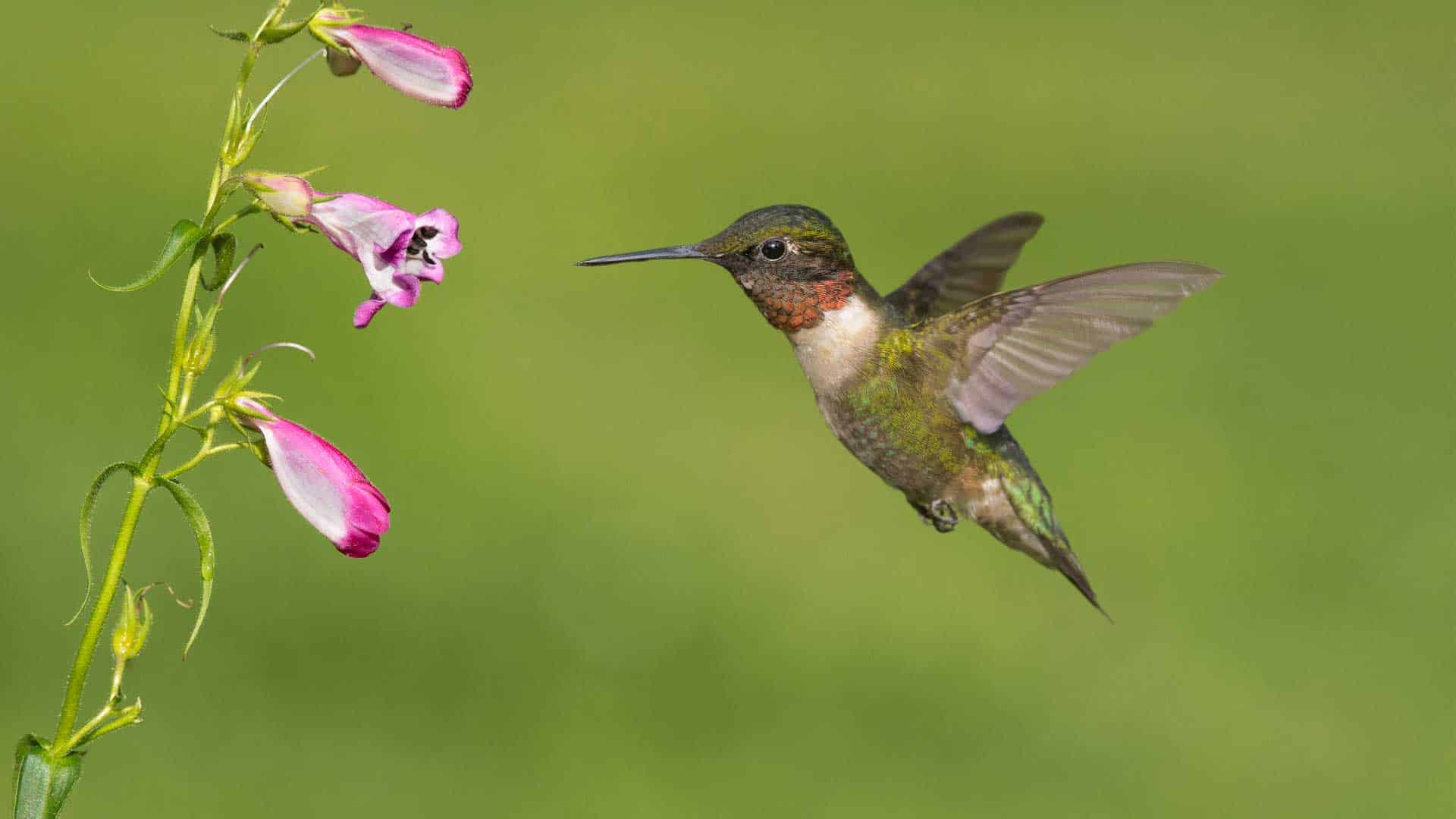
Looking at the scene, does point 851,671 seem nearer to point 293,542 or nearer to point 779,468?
point 779,468

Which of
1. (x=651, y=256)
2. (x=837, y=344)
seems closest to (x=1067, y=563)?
(x=837, y=344)

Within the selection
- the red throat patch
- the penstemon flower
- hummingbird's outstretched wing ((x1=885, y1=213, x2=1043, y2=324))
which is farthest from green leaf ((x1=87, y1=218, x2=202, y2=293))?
hummingbird's outstretched wing ((x1=885, y1=213, x2=1043, y2=324))

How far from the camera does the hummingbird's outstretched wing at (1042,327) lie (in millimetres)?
2422

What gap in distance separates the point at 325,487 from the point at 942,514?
1392 millimetres

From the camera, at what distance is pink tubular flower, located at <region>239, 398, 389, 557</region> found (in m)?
1.93

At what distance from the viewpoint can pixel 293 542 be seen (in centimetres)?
743

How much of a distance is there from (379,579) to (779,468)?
217cm

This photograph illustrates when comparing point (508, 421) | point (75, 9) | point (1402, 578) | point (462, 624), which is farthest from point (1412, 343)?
point (75, 9)

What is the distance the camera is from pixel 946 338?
2.81 metres

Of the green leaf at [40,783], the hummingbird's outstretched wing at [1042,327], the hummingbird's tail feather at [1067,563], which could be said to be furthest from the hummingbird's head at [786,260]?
the green leaf at [40,783]

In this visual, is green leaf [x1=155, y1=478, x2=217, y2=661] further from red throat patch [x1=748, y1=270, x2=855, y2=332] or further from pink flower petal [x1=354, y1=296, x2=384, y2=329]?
red throat patch [x1=748, y1=270, x2=855, y2=332]

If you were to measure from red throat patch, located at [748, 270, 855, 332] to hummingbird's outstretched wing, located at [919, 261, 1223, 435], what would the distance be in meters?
0.24

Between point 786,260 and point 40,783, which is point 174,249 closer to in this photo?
point 40,783

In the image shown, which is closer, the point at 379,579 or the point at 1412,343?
the point at 379,579
